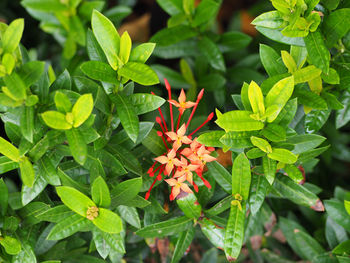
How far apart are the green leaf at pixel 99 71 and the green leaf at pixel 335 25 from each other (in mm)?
613

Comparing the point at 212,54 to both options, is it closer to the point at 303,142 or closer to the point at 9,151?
the point at 303,142

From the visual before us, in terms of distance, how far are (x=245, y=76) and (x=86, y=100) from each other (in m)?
0.88

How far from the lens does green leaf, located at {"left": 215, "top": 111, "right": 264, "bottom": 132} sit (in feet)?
3.33

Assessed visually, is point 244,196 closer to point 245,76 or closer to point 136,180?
point 136,180

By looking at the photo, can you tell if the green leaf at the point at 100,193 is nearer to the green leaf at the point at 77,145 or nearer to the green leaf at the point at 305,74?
the green leaf at the point at 77,145

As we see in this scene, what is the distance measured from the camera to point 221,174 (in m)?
1.18

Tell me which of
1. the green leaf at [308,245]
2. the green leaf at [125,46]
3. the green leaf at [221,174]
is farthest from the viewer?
the green leaf at [308,245]

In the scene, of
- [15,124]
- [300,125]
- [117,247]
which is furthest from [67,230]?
[300,125]

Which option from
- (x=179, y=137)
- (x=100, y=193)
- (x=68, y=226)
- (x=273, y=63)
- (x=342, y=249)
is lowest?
(x=342, y=249)

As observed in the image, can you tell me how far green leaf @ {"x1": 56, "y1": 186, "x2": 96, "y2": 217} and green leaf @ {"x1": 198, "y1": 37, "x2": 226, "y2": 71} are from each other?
78 centimetres

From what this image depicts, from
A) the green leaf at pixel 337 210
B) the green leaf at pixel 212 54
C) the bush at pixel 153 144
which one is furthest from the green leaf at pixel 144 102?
the green leaf at pixel 337 210

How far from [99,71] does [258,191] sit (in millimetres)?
564

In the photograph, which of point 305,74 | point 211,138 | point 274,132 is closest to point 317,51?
point 305,74

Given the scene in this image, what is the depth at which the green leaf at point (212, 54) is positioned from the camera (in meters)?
1.54
